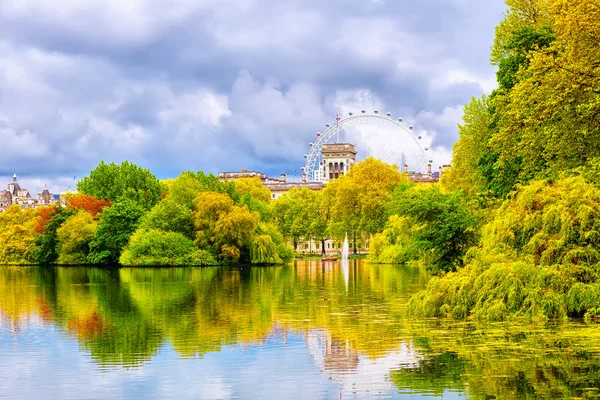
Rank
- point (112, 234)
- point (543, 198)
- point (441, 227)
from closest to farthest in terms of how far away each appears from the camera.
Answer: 1. point (543, 198)
2. point (441, 227)
3. point (112, 234)

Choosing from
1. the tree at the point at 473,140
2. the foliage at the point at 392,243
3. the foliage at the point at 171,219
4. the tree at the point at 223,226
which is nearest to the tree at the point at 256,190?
the foliage at the point at 392,243

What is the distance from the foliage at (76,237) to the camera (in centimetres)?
6919

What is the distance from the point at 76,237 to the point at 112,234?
13.1 feet

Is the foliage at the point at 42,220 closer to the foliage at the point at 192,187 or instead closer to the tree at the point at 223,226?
the foliage at the point at 192,187

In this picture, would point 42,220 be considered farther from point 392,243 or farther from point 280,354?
point 280,354

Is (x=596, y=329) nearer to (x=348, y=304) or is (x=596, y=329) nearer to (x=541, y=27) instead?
(x=348, y=304)

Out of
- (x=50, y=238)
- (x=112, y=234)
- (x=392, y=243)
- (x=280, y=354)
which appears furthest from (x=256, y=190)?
(x=280, y=354)

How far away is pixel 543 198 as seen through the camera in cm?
2181

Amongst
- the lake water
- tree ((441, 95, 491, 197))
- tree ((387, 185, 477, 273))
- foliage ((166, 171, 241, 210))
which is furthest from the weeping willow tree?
foliage ((166, 171, 241, 210))

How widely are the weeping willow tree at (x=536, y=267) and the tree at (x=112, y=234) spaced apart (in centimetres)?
4757

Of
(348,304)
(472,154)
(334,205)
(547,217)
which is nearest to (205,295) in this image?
(348,304)

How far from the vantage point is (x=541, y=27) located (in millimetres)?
34188

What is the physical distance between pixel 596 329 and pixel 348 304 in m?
10.5

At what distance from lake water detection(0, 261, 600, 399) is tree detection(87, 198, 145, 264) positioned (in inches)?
1541
